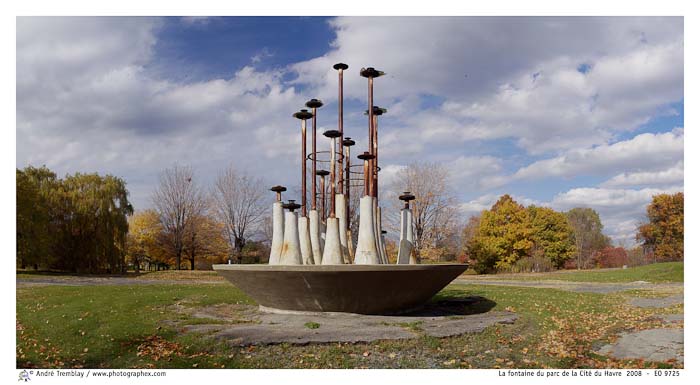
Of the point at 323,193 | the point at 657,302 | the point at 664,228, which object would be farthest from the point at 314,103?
the point at 664,228

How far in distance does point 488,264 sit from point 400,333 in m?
29.3

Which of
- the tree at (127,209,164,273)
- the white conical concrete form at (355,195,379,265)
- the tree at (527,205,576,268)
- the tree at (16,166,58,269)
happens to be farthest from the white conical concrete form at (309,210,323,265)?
the tree at (527,205,576,268)

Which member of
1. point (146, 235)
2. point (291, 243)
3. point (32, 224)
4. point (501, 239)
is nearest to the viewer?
point (291, 243)

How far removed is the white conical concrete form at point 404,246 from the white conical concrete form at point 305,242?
206cm

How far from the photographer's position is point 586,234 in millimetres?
51312

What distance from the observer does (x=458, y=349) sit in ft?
27.6

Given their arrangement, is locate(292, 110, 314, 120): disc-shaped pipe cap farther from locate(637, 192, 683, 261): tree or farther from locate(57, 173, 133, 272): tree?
locate(637, 192, 683, 261): tree

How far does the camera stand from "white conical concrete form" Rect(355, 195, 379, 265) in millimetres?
11180

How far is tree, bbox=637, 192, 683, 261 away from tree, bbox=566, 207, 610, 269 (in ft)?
15.7

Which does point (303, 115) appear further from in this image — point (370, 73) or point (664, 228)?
point (664, 228)

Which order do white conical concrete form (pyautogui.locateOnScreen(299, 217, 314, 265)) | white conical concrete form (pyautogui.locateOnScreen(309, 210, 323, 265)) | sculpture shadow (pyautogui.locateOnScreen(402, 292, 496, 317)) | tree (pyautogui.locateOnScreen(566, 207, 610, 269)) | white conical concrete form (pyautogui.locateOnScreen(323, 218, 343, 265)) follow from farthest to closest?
tree (pyautogui.locateOnScreen(566, 207, 610, 269)) → white conical concrete form (pyautogui.locateOnScreen(309, 210, 323, 265)) → sculpture shadow (pyautogui.locateOnScreen(402, 292, 496, 317)) → white conical concrete form (pyautogui.locateOnScreen(299, 217, 314, 265)) → white conical concrete form (pyautogui.locateOnScreen(323, 218, 343, 265))

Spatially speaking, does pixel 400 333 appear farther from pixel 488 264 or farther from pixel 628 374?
pixel 488 264

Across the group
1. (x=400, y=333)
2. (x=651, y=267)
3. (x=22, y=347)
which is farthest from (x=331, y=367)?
(x=651, y=267)

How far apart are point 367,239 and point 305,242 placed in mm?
1632
